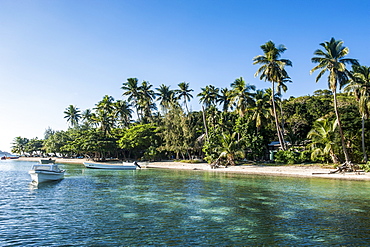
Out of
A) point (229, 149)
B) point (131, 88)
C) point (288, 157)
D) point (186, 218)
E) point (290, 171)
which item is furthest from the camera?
point (131, 88)

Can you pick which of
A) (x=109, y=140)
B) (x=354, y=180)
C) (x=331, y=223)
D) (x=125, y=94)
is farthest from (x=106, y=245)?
(x=125, y=94)

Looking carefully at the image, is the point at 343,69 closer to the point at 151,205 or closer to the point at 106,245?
the point at 151,205

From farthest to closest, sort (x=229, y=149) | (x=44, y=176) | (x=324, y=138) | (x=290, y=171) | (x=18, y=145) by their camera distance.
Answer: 1. (x=18, y=145)
2. (x=229, y=149)
3. (x=290, y=171)
4. (x=324, y=138)
5. (x=44, y=176)

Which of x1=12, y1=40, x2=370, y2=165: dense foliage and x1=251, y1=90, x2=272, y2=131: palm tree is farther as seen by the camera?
x1=251, y1=90, x2=272, y2=131: palm tree

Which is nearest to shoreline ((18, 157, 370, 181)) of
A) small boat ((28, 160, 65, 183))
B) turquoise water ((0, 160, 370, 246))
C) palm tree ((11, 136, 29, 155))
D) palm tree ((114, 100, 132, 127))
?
turquoise water ((0, 160, 370, 246))

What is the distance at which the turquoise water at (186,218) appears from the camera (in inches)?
422

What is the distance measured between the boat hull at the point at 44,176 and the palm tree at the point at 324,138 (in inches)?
1311

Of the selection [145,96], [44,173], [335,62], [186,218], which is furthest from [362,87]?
[145,96]

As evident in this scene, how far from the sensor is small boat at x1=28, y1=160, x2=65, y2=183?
28.3 metres

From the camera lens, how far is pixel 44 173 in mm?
28875

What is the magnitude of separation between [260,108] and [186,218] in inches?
1488

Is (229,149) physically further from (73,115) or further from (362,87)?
(73,115)

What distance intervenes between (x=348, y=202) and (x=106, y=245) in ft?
52.7

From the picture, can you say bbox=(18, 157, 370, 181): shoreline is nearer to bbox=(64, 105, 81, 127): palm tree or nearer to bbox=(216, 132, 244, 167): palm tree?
bbox=(216, 132, 244, 167): palm tree
